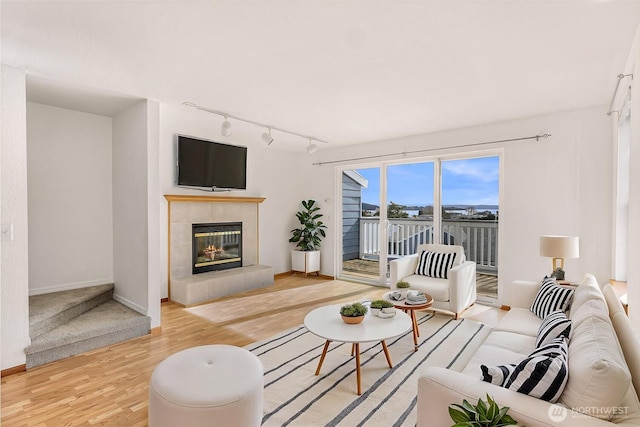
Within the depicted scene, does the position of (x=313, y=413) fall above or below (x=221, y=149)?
below

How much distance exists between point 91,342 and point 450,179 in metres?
4.87

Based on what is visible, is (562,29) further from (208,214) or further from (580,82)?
(208,214)

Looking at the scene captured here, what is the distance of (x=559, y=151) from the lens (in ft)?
12.8

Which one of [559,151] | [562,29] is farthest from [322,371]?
[559,151]

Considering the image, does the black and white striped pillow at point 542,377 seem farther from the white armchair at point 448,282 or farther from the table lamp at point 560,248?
the white armchair at point 448,282

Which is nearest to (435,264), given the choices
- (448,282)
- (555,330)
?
(448,282)

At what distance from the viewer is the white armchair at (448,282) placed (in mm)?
3885

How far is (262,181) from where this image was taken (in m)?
6.17

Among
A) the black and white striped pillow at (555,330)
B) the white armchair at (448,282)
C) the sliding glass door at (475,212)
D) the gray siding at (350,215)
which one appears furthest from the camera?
the gray siding at (350,215)

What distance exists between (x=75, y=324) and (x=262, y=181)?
3672mm

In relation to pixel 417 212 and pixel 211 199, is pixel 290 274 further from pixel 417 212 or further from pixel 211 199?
pixel 417 212

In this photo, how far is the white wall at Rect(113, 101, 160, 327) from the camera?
137 inches

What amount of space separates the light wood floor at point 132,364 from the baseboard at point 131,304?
31 cm

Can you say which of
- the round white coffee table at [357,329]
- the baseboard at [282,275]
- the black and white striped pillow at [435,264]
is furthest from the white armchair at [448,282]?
the baseboard at [282,275]
